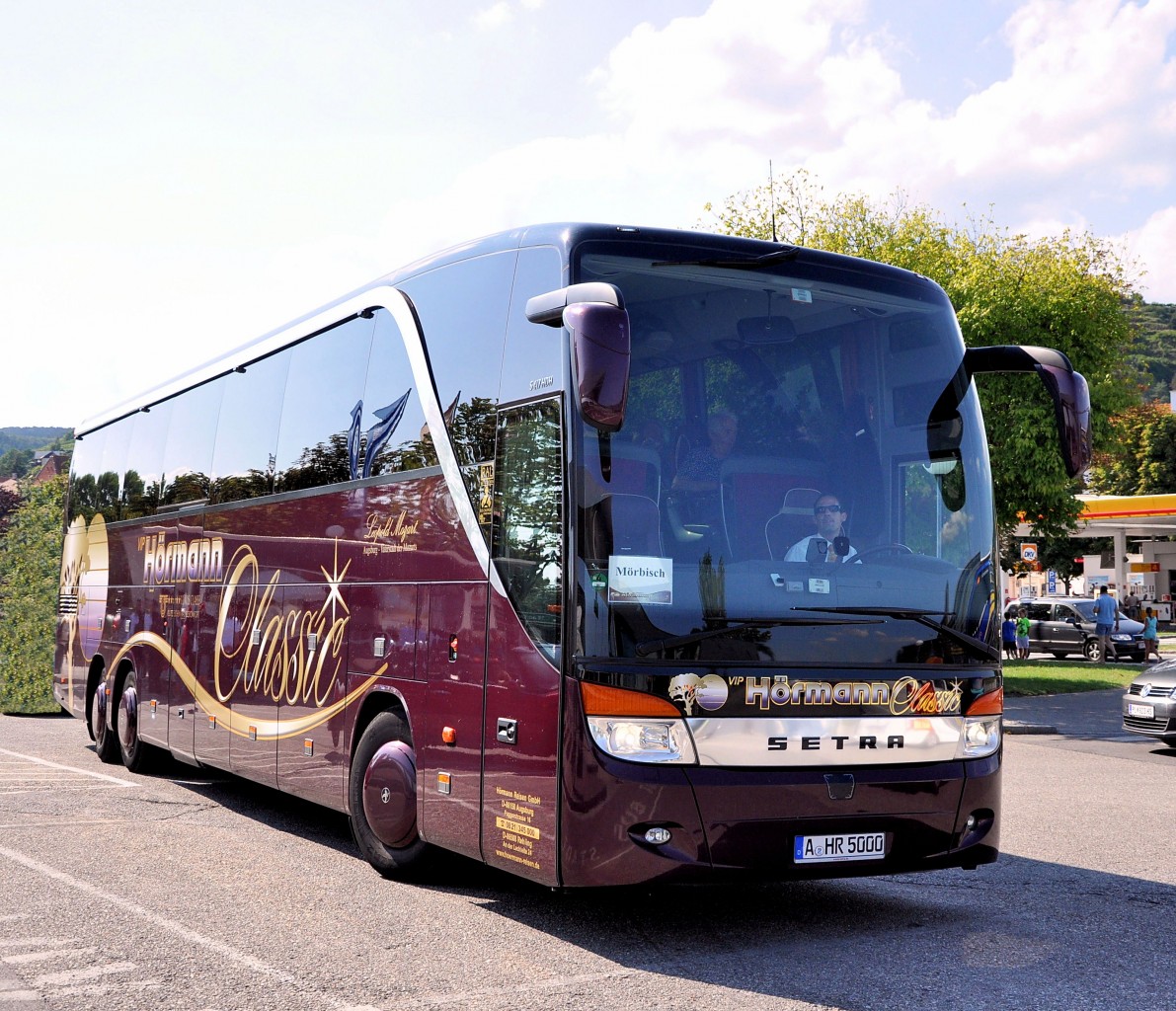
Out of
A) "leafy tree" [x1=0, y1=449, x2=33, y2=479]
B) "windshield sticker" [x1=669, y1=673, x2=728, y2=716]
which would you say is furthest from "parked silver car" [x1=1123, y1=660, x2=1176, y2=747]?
"leafy tree" [x1=0, y1=449, x2=33, y2=479]

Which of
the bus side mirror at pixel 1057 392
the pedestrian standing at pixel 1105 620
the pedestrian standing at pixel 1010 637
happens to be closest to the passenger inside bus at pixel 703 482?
the bus side mirror at pixel 1057 392

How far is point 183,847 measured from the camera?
9086mm

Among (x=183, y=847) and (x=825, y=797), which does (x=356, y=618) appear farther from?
(x=825, y=797)

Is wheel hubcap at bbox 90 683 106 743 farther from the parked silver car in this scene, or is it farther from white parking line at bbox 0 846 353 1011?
the parked silver car

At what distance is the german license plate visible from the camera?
20.8 feet

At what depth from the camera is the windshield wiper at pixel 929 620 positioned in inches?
258

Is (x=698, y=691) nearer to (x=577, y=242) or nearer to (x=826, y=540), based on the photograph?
(x=826, y=540)

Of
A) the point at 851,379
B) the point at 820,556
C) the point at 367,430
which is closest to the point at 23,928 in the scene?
the point at 367,430

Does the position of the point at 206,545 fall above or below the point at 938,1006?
above

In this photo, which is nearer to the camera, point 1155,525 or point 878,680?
point 878,680

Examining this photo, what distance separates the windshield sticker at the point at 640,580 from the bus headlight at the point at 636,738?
527mm

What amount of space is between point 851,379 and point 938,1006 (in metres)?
3.05

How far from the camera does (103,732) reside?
14359 millimetres

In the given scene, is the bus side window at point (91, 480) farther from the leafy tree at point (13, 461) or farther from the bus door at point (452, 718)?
the leafy tree at point (13, 461)
